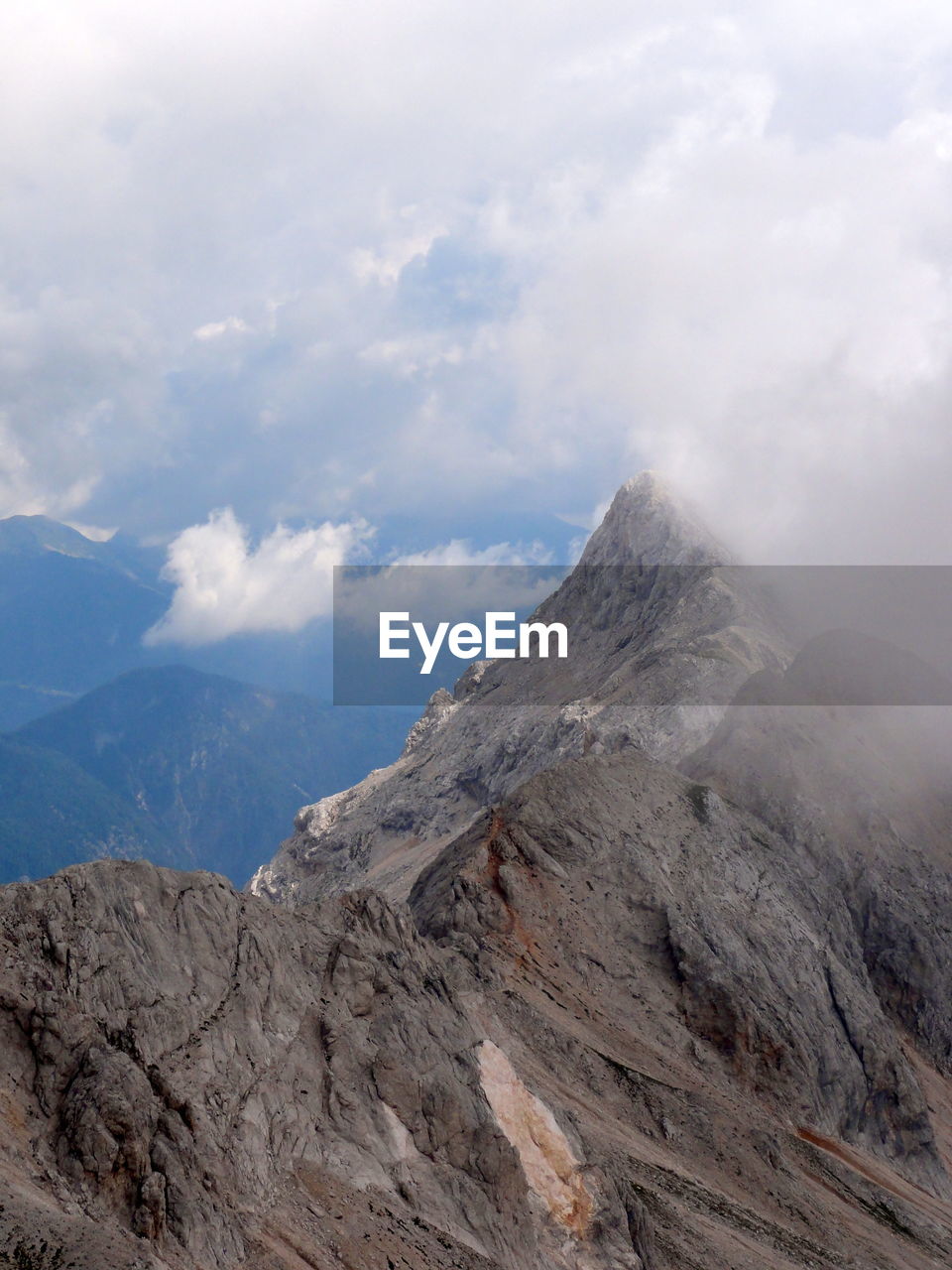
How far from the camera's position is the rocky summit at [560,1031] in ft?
122

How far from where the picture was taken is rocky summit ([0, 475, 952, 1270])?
37.2 m

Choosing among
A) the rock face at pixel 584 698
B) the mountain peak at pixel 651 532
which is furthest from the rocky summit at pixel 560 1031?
the mountain peak at pixel 651 532

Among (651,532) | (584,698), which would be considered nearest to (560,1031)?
(584,698)

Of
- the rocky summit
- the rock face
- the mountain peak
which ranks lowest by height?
the rocky summit

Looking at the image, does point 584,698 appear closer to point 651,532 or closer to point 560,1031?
point 651,532

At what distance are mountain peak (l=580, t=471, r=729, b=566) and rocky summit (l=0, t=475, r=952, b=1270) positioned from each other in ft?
102

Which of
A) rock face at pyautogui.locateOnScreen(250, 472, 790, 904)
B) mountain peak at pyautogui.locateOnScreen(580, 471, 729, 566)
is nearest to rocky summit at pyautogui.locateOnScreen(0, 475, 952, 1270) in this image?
A: rock face at pyautogui.locateOnScreen(250, 472, 790, 904)

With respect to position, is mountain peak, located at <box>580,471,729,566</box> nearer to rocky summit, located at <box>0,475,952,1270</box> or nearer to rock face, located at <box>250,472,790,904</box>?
rock face, located at <box>250,472,790,904</box>

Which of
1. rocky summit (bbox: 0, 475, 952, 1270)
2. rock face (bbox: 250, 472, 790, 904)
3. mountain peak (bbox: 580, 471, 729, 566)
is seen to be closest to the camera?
rocky summit (bbox: 0, 475, 952, 1270)

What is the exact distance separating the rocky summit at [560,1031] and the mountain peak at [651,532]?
31.0 m

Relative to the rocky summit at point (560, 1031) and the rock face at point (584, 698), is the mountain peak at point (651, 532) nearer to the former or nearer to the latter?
the rock face at point (584, 698)

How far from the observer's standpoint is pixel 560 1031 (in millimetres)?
61031

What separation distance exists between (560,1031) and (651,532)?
104 metres

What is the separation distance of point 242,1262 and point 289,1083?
8773 millimetres
